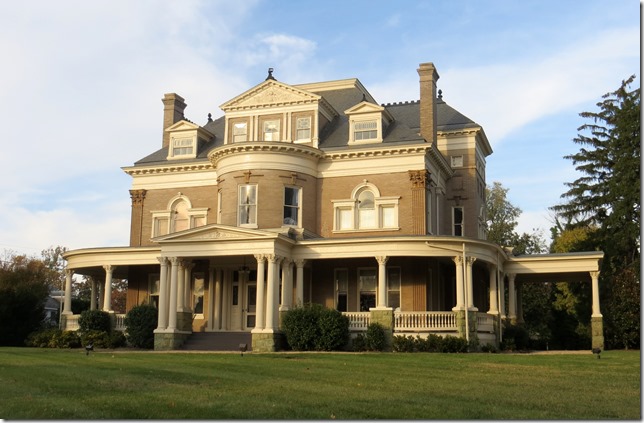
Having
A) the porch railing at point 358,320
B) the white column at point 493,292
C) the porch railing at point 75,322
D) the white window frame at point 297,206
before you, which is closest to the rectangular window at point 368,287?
the porch railing at point 358,320

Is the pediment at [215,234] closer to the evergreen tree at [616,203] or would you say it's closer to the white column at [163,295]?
the white column at [163,295]

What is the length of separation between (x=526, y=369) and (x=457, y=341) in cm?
952

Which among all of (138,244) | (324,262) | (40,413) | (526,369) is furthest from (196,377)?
(138,244)

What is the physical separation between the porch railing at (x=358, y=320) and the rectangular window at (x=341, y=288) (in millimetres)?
3379

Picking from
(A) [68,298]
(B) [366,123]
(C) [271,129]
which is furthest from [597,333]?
(A) [68,298]

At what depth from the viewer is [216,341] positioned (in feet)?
105

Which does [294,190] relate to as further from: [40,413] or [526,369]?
[40,413]

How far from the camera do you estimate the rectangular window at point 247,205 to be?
34.2 m

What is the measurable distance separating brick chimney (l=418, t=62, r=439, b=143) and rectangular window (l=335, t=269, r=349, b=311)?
306 inches

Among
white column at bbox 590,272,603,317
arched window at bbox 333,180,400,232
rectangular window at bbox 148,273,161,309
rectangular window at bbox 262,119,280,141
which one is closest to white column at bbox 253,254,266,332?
arched window at bbox 333,180,400,232

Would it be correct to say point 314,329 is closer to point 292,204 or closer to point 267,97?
point 292,204

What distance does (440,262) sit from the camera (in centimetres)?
3444

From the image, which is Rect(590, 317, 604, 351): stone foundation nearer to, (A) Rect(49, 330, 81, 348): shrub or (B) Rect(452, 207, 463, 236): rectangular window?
(B) Rect(452, 207, 463, 236): rectangular window

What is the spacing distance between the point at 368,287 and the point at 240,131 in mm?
10848
